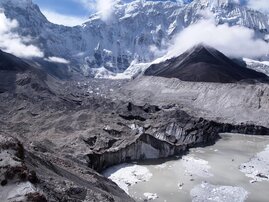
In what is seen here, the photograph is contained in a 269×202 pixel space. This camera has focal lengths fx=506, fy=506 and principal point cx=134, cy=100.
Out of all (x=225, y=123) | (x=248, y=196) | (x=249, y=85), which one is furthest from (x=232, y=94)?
(x=248, y=196)

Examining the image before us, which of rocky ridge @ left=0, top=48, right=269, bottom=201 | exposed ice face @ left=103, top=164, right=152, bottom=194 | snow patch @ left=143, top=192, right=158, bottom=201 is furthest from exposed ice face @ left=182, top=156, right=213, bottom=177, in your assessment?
snow patch @ left=143, top=192, right=158, bottom=201

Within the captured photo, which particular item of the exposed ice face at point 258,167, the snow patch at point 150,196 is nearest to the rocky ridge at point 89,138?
the snow patch at point 150,196

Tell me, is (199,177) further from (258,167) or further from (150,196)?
(258,167)

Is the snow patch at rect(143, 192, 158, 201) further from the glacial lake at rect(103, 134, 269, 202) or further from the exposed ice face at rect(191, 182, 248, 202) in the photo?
the exposed ice face at rect(191, 182, 248, 202)

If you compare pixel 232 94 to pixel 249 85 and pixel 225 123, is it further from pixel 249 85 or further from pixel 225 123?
pixel 225 123

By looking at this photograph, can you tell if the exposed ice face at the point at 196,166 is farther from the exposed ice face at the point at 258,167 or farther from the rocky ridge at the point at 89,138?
the exposed ice face at the point at 258,167

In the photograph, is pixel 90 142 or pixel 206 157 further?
pixel 206 157
